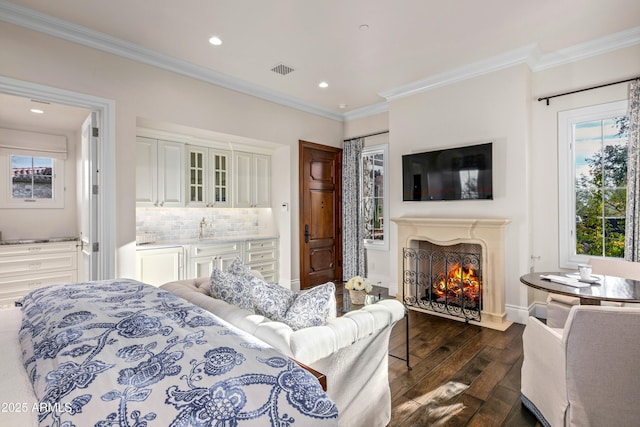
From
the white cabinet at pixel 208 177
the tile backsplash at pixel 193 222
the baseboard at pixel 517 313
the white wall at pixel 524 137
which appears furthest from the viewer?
the white cabinet at pixel 208 177

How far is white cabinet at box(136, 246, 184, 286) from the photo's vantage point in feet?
12.3

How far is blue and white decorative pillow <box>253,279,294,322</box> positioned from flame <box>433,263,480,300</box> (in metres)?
2.70

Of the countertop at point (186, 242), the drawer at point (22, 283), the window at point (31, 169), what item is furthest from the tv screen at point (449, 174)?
the window at point (31, 169)

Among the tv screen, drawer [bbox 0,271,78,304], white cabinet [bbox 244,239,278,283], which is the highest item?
the tv screen

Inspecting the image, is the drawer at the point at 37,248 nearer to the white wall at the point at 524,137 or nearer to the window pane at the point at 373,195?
the window pane at the point at 373,195

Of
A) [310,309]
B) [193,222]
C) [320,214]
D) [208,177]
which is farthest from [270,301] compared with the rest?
[320,214]

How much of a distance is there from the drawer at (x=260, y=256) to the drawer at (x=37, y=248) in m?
2.59

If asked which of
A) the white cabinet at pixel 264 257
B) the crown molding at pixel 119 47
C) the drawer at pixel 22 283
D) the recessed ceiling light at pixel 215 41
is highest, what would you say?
the recessed ceiling light at pixel 215 41

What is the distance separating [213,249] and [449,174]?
3.34 metres

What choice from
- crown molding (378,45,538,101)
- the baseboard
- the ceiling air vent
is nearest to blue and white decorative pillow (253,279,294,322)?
the ceiling air vent

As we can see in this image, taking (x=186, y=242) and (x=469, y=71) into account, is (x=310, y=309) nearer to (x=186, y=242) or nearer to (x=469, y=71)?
(x=186, y=242)

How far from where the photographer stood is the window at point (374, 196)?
5.26 m

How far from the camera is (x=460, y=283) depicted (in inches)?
153

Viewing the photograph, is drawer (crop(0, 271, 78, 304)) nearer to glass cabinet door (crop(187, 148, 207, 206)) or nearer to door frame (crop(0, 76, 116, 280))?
door frame (crop(0, 76, 116, 280))
